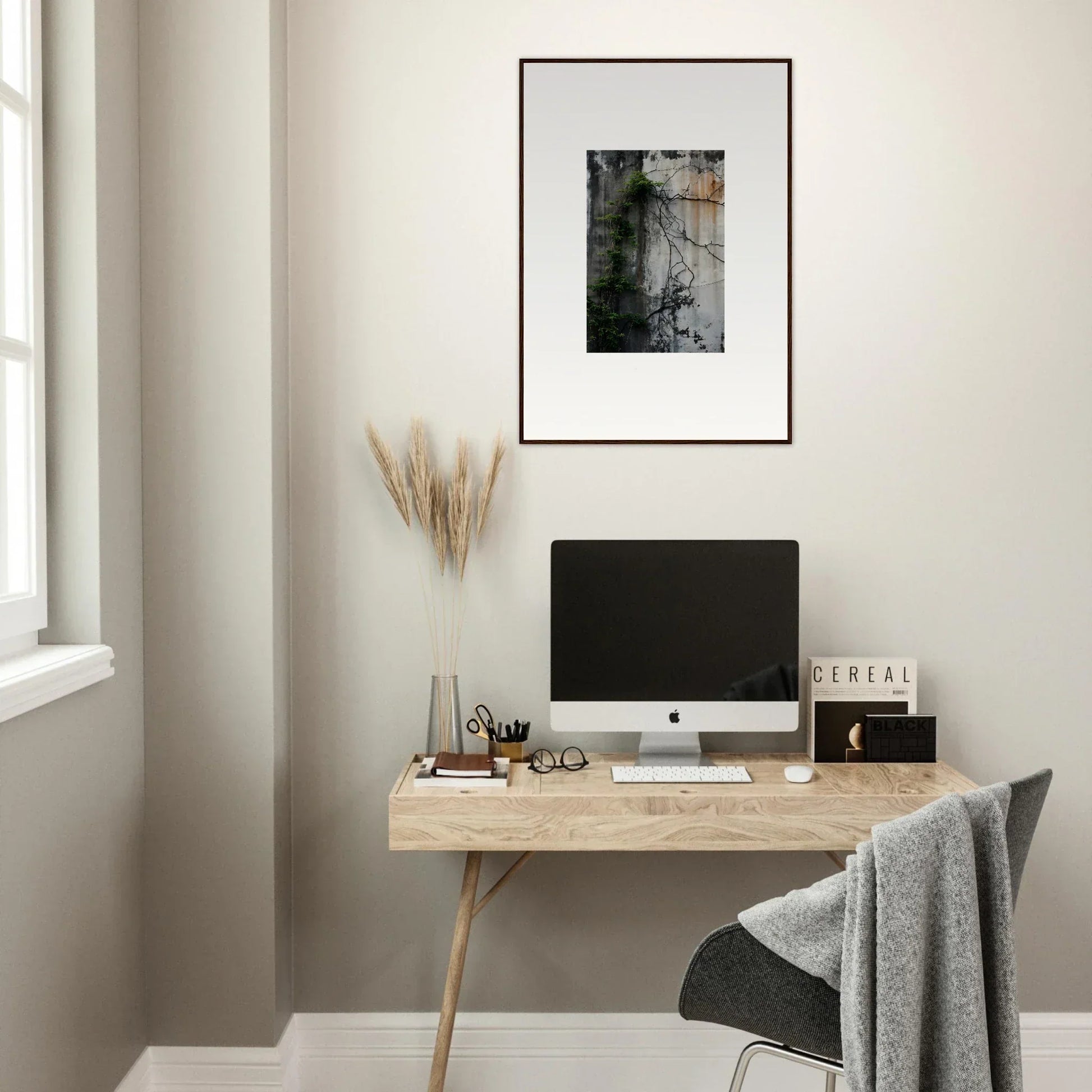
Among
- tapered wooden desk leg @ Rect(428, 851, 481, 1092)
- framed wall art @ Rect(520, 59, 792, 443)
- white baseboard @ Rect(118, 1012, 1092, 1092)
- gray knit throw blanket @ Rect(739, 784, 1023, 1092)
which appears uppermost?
framed wall art @ Rect(520, 59, 792, 443)

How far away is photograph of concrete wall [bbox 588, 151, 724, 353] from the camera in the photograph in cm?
227

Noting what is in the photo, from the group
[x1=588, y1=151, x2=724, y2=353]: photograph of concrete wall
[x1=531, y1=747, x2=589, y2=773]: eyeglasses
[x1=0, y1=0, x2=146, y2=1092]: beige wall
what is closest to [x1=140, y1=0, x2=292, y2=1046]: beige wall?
[x1=0, y1=0, x2=146, y2=1092]: beige wall

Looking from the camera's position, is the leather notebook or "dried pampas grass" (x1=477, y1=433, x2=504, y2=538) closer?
the leather notebook

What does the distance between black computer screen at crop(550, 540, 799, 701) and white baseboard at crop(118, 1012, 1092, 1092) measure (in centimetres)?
83

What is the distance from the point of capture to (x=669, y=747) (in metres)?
2.16

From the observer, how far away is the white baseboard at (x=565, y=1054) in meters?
2.29

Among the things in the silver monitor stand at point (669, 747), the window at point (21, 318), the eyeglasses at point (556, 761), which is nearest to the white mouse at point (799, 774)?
the silver monitor stand at point (669, 747)

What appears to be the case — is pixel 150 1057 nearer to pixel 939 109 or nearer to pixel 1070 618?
pixel 1070 618

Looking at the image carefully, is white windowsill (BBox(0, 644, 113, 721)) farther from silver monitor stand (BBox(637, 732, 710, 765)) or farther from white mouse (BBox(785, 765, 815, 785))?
white mouse (BBox(785, 765, 815, 785))

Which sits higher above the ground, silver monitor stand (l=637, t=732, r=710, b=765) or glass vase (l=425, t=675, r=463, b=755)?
glass vase (l=425, t=675, r=463, b=755)

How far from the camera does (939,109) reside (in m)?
2.26

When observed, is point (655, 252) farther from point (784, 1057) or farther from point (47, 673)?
point (784, 1057)

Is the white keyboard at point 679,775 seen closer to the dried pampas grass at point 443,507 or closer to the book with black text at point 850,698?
the book with black text at point 850,698

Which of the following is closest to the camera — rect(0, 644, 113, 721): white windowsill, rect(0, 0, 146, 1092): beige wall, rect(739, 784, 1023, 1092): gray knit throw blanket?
rect(739, 784, 1023, 1092): gray knit throw blanket
